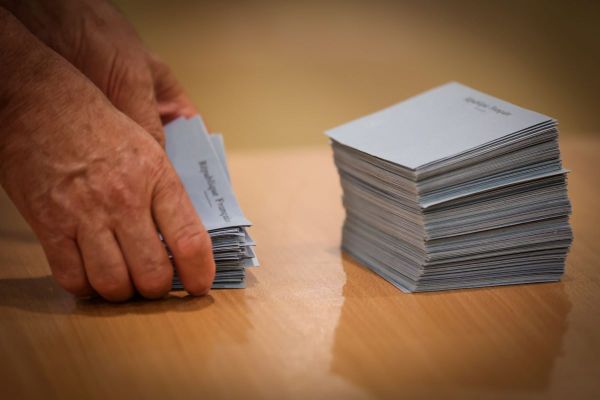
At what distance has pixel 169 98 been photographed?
70.9 inches

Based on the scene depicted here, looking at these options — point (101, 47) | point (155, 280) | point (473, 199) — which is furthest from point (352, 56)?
point (155, 280)

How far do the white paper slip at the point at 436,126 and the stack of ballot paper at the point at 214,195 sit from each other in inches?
8.9

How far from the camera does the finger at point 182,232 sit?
3.99 feet

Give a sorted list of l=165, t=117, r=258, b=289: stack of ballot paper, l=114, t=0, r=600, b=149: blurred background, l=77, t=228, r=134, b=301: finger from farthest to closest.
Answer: l=114, t=0, r=600, b=149: blurred background
l=165, t=117, r=258, b=289: stack of ballot paper
l=77, t=228, r=134, b=301: finger

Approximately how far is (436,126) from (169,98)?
0.68m

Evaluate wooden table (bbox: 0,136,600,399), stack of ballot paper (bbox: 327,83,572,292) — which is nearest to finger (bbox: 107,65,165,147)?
wooden table (bbox: 0,136,600,399)

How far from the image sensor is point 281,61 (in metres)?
3.10

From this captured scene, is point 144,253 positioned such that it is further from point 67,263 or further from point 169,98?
point 169,98

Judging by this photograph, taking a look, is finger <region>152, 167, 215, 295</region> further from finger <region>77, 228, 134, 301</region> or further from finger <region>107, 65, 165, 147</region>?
finger <region>107, 65, 165, 147</region>

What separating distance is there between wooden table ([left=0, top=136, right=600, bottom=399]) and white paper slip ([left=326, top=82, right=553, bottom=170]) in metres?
0.22

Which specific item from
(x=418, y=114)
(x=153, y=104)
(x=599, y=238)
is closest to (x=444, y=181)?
(x=418, y=114)

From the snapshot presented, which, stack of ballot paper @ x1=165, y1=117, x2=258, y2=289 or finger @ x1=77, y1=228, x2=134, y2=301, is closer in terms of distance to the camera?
finger @ x1=77, y1=228, x2=134, y2=301

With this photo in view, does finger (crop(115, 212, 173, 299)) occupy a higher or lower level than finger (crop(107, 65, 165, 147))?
lower

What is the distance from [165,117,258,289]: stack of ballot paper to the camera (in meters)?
1.29
